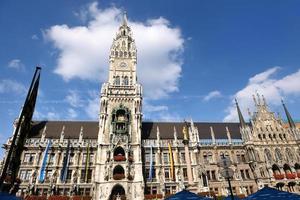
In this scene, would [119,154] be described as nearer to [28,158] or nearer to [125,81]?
[125,81]

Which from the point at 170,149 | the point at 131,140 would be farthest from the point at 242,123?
the point at 131,140

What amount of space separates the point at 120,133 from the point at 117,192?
10.5 m

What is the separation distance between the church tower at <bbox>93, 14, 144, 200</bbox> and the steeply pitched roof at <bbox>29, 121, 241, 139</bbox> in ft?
16.8

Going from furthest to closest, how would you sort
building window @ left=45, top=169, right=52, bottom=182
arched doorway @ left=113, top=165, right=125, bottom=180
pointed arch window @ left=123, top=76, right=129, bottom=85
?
pointed arch window @ left=123, top=76, right=129, bottom=85 → building window @ left=45, top=169, right=52, bottom=182 → arched doorway @ left=113, top=165, right=125, bottom=180

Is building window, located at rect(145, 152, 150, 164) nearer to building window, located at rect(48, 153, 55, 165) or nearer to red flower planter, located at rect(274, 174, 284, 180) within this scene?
building window, located at rect(48, 153, 55, 165)

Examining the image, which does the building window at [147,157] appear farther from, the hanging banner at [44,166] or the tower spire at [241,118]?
the tower spire at [241,118]

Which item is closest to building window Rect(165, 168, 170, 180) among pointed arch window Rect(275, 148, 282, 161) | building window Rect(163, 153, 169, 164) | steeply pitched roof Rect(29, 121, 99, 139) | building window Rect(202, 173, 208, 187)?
building window Rect(163, 153, 169, 164)

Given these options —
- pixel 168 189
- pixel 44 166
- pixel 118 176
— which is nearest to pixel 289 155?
pixel 168 189

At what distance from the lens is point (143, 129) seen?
151 ft

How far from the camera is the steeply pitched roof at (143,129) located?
4241 cm

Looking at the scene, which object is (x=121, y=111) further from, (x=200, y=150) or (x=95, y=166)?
(x=200, y=150)

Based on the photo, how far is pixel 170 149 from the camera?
1597 inches

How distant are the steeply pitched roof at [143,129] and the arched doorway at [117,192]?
11.9m

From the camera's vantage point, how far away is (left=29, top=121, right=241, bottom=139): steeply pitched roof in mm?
42406
